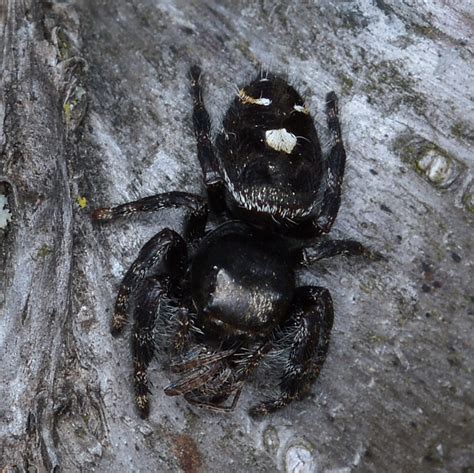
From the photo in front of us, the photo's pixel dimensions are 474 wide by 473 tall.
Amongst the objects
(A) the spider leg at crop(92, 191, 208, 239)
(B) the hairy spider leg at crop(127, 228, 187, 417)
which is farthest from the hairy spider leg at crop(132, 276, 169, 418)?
(A) the spider leg at crop(92, 191, 208, 239)

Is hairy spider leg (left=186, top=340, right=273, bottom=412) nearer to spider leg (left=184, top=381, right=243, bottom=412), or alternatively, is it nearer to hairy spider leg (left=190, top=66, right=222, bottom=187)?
spider leg (left=184, top=381, right=243, bottom=412)

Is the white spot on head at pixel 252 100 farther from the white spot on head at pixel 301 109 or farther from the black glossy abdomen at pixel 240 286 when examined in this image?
the black glossy abdomen at pixel 240 286

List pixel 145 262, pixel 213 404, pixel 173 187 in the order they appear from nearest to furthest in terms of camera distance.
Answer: pixel 213 404
pixel 145 262
pixel 173 187

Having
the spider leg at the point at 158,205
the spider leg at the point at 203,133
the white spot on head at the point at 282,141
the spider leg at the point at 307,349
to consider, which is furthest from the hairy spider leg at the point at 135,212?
the spider leg at the point at 307,349

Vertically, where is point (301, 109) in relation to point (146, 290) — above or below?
above

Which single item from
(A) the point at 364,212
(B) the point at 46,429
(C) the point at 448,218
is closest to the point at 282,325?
(A) the point at 364,212

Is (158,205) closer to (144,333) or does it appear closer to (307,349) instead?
(144,333)

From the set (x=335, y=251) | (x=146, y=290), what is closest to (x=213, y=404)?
(x=146, y=290)
